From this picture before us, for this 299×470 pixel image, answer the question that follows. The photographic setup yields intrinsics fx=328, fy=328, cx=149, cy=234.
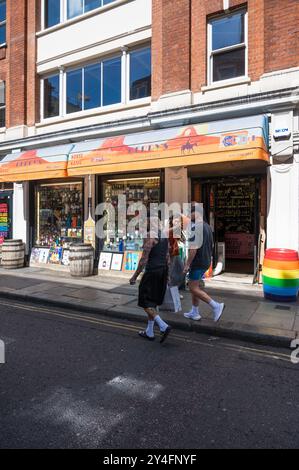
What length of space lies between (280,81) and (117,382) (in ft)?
24.9

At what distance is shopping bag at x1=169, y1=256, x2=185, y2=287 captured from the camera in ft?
20.9

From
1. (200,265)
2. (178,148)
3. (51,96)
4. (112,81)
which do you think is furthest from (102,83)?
(200,265)

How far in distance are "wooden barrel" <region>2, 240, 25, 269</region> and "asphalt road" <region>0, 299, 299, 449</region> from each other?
661cm

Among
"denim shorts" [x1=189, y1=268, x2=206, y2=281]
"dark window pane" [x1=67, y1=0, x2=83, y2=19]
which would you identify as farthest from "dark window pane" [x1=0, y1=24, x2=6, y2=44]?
"denim shorts" [x1=189, y1=268, x2=206, y2=281]

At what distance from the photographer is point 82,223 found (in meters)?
11.5

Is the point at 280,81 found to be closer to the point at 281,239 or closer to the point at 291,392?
the point at 281,239

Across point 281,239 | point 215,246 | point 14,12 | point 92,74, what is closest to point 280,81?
point 281,239

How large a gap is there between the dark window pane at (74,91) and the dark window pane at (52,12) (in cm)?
222

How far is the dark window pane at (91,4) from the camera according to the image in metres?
11.2

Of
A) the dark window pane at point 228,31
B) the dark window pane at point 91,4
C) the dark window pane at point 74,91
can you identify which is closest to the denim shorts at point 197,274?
the dark window pane at point 228,31

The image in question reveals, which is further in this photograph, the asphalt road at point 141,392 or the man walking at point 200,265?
the man walking at point 200,265

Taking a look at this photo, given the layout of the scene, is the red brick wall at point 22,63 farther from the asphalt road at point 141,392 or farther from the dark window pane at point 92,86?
the asphalt road at point 141,392

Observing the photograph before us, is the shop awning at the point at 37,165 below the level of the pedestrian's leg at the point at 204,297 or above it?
above

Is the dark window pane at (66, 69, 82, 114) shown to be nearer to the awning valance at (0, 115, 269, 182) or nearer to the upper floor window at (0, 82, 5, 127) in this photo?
the awning valance at (0, 115, 269, 182)
